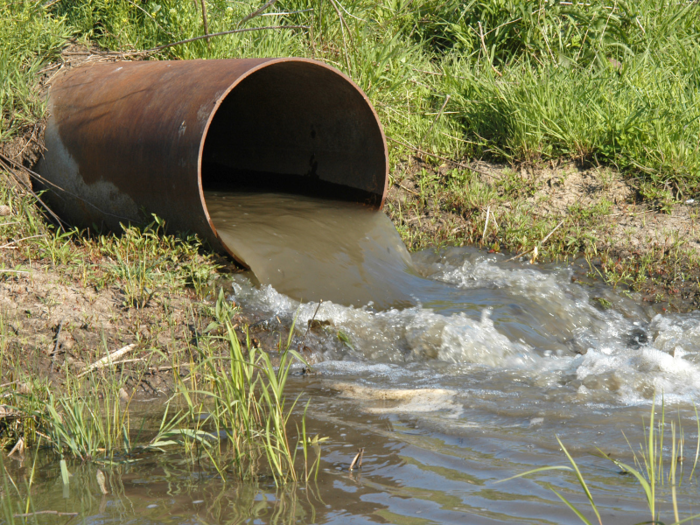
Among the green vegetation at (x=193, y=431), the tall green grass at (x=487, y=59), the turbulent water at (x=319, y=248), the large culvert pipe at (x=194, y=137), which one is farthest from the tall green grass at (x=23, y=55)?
the green vegetation at (x=193, y=431)

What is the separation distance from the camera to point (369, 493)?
70.1 inches

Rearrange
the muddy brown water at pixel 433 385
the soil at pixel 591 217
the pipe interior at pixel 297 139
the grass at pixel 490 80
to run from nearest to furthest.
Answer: the muddy brown water at pixel 433 385
the soil at pixel 591 217
the pipe interior at pixel 297 139
the grass at pixel 490 80

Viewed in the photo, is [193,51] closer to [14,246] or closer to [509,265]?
[14,246]

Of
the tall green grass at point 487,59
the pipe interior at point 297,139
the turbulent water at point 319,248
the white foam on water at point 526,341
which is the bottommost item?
the white foam on water at point 526,341

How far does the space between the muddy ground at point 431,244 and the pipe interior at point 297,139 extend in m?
0.58

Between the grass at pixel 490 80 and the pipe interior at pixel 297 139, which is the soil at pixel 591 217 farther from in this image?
the pipe interior at pixel 297 139

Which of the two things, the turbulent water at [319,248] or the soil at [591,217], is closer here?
the turbulent water at [319,248]

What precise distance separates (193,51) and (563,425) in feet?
14.3

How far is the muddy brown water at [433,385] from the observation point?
1.72m

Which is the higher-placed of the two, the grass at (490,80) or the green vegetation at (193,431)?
the grass at (490,80)

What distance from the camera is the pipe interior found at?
463cm

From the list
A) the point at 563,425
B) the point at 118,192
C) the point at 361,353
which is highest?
the point at 118,192

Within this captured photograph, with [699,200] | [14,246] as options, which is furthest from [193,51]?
[699,200]

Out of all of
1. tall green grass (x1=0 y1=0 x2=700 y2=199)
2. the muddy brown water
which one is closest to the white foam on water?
the muddy brown water
